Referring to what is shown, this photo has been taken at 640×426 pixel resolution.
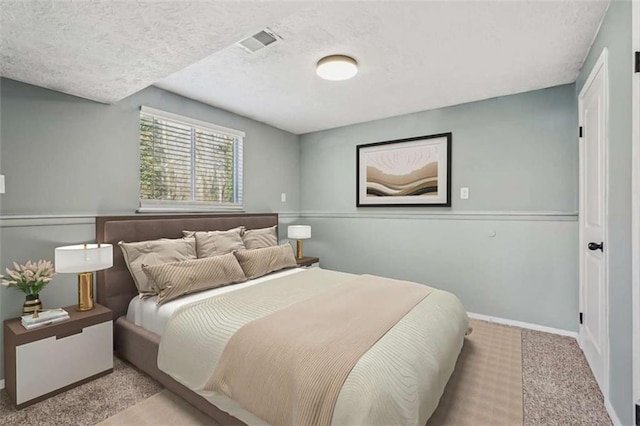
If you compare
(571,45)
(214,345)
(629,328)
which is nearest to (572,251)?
(629,328)

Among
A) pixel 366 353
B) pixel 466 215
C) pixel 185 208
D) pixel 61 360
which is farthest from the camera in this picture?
pixel 466 215

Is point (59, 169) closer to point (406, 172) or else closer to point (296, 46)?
point (296, 46)

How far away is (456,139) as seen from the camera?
3445 millimetres

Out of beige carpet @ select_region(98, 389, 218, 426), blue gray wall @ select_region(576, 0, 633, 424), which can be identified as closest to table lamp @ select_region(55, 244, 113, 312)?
beige carpet @ select_region(98, 389, 218, 426)

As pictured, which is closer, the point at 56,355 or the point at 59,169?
the point at 56,355

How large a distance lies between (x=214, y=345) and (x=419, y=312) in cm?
128

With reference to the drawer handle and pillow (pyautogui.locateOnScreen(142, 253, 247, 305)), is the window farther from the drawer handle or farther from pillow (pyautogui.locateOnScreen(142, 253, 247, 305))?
the drawer handle

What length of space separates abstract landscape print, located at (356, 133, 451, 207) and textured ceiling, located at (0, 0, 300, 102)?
101 inches

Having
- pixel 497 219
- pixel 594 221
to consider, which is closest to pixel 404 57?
pixel 594 221

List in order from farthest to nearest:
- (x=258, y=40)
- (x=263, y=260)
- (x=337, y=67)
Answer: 1. (x=263, y=260)
2. (x=337, y=67)
3. (x=258, y=40)

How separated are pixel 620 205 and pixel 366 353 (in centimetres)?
160

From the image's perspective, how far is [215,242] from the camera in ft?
9.72

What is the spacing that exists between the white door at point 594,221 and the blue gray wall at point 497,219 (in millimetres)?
301

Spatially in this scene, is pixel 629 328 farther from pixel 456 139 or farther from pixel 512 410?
pixel 456 139
